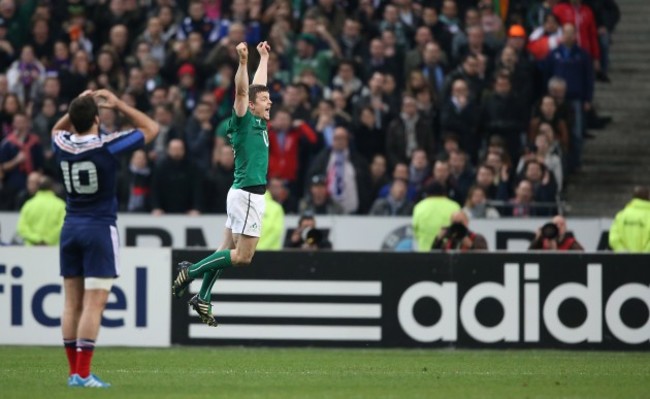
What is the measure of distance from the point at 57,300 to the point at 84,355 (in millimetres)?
6701

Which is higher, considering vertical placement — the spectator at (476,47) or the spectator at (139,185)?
the spectator at (476,47)

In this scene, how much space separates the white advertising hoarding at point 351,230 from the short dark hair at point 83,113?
10.2 m

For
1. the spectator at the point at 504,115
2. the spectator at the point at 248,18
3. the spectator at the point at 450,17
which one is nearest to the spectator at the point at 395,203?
the spectator at the point at 504,115

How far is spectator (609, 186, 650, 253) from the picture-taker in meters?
20.3

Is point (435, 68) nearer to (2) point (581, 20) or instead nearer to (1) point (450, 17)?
(1) point (450, 17)

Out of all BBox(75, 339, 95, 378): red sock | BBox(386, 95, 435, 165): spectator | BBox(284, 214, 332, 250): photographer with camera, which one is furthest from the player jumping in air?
BBox(386, 95, 435, 165): spectator

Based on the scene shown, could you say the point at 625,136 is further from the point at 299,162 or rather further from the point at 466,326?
the point at 466,326

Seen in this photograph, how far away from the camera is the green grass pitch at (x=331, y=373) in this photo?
1288 cm

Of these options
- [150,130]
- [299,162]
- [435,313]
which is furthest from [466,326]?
[150,130]

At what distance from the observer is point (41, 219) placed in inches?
837

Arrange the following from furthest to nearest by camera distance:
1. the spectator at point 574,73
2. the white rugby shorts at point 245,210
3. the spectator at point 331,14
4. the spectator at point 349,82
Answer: the spectator at point 331,14
the spectator at point 349,82
the spectator at point 574,73
the white rugby shorts at point 245,210

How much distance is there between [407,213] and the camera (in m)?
23.0

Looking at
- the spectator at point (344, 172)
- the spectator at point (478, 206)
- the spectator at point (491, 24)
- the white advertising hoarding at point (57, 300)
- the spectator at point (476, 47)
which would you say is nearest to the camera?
the white advertising hoarding at point (57, 300)

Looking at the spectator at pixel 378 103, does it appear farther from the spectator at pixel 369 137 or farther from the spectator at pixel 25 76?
the spectator at pixel 25 76
